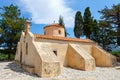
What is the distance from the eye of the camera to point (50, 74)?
47.4 ft

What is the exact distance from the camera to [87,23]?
3525 cm

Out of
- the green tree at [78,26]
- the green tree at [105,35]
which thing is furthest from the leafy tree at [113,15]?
the green tree at [78,26]

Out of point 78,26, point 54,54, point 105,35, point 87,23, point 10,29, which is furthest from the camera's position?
point 78,26

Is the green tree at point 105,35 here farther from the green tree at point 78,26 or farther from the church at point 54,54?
the church at point 54,54

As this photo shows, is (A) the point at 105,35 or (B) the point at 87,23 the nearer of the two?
(A) the point at 105,35

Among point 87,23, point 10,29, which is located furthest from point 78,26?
point 10,29

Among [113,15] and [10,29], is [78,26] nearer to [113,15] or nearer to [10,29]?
[113,15]

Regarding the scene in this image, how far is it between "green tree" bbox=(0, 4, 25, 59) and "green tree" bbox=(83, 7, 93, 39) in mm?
13348

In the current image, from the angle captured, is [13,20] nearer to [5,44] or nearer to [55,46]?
[5,44]

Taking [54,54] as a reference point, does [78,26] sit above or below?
above

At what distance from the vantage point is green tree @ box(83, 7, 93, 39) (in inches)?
1375

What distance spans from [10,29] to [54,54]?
15476 mm

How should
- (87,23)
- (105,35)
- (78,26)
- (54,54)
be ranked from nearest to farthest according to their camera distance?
(54,54) < (105,35) < (87,23) < (78,26)

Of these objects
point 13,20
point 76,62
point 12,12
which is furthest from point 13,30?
point 76,62
